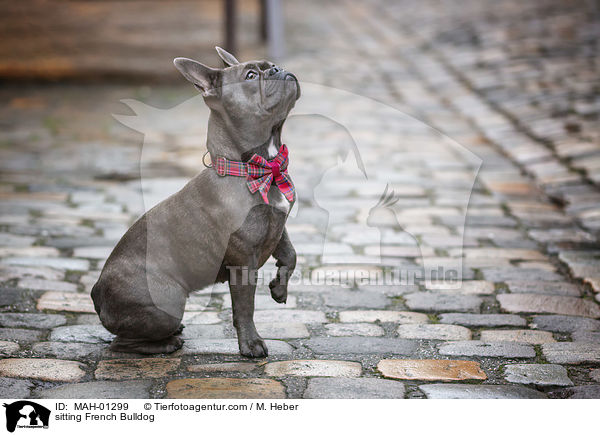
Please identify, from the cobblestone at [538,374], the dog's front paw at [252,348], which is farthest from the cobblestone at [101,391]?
the cobblestone at [538,374]

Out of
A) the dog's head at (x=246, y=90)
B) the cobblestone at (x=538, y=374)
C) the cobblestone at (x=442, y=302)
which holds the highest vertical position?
the dog's head at (x=246, y=90)

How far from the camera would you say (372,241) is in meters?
5.11

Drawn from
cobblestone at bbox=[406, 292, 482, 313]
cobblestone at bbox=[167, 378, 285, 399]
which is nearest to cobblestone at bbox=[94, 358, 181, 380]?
cobblestone at bbox=[167, 378, 285, 399]

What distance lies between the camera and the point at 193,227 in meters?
3.23

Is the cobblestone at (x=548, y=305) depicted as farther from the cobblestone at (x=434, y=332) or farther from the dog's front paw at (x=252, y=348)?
the dog's front paw at (x=252, y=348)

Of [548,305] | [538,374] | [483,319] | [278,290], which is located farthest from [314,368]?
[548,305]

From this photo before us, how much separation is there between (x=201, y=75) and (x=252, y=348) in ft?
4.01

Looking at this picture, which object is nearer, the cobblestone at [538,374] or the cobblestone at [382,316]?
the cobblestone at [538,374]

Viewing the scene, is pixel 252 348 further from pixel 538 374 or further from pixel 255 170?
pixel 538 374

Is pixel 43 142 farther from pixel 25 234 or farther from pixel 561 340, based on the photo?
pixel 561 340
